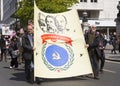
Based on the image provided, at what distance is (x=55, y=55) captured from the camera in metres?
15.0

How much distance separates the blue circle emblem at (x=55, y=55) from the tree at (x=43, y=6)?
31.7m

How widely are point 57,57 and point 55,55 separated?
88mm

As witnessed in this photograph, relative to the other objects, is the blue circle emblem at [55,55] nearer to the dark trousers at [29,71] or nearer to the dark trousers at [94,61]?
the dark trousers at [29,71]

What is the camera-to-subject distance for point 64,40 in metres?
15.1

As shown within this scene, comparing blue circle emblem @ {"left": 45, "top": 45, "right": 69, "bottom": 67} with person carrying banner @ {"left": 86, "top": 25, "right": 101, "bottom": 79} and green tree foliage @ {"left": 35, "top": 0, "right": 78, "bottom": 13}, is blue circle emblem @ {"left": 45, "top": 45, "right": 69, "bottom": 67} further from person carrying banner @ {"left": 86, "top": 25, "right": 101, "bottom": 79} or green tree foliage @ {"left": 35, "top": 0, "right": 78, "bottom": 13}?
green tree foliage @ {"left": 35, "top": 0, "right": 78, "bottom": 13}

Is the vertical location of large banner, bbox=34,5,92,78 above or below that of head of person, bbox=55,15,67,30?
below

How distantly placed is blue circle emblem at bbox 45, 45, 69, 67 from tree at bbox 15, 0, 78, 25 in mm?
31748

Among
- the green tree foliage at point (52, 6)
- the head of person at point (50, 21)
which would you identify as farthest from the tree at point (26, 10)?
the head of person at point (50, 21)

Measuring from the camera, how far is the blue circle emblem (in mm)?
14914

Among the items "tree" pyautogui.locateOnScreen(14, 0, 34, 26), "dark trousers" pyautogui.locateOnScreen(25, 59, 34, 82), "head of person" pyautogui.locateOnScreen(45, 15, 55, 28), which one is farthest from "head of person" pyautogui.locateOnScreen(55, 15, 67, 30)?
"tree" pyautogui.locateOnScreen(14, 0, 34, 26)

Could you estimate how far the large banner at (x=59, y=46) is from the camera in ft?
48.5

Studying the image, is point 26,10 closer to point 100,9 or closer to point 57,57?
point 57,57

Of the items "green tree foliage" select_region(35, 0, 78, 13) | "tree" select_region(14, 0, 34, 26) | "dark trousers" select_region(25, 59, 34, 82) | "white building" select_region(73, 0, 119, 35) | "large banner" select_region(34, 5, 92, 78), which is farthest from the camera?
"white building" select_region(73, 0, 119, 35)

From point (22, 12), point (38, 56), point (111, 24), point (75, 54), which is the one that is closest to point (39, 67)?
point (38, 56)
